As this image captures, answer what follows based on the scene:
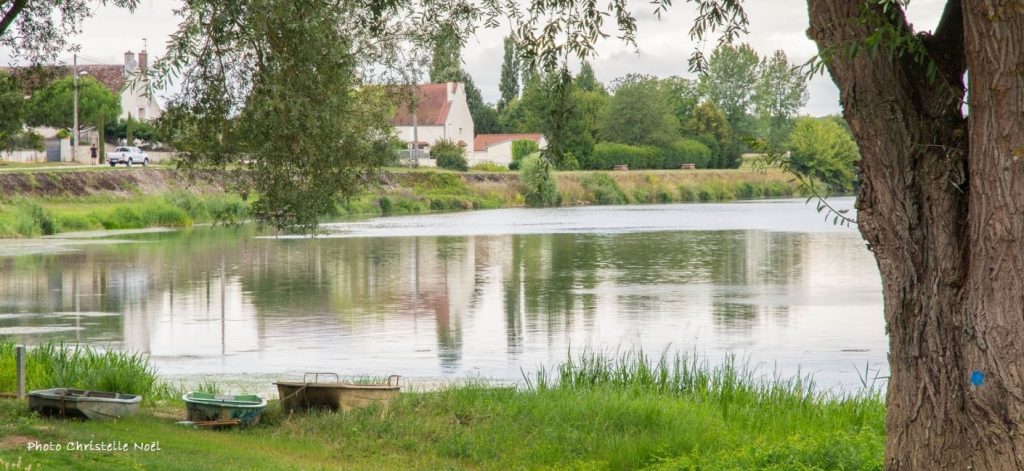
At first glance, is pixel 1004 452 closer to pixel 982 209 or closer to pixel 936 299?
pixel 936 299

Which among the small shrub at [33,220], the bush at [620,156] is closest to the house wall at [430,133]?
the bush at [620,156]

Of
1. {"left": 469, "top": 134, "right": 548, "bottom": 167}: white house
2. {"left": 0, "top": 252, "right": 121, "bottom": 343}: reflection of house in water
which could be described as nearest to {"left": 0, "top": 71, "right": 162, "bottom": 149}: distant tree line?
{"left": 0, "top": 252, "right": 121, "bottom": 343}: reflection of house in water

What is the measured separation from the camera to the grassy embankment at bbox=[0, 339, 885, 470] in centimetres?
923

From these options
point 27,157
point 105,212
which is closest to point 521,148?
point 27,157

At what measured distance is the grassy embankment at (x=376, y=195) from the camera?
48375 mm

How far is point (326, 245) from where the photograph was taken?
142ft

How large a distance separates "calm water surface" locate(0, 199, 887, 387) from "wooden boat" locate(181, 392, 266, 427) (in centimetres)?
512

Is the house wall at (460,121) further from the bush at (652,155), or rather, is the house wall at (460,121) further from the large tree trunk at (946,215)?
the large tree trunk at (946,215)

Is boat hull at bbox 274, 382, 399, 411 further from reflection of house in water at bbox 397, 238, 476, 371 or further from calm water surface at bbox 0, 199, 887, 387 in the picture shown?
reflection of house in water at bbox 397, 238, 476, 371

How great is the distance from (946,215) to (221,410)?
25.3 ft

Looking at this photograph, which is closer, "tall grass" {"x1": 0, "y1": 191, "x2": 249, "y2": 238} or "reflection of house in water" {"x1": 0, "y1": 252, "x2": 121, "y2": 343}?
"reflection of house in water" {"x1": 0, "y1": 252, "x2": 121, "y2": 343}

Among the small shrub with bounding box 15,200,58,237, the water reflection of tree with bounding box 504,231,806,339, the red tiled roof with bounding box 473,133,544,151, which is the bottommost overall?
the water reflection of tree with bounding box 504,231,806,339

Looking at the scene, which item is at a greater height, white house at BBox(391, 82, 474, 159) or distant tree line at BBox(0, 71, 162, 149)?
white house at BBox(391, 82, 474, 159)

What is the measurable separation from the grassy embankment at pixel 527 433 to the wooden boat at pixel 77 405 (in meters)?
0.17
